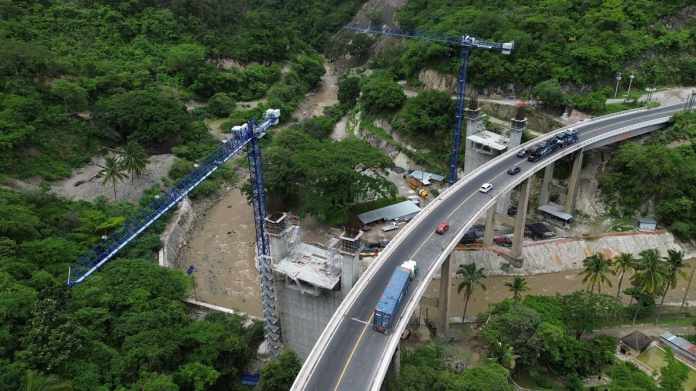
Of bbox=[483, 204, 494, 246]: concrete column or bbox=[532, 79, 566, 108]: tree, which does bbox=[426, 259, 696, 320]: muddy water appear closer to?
bbox=[483, 204, 494, 246]: concrete column

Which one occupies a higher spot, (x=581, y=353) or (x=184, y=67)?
(x=184, y=67)

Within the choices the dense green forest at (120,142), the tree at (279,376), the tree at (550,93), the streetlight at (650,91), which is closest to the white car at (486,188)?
the dense green forest at (120,142)

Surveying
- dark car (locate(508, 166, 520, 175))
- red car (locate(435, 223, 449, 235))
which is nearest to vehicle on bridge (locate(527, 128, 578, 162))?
dark car (locate(508, 166, 520, 175))

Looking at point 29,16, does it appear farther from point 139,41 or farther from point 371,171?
point 371,171

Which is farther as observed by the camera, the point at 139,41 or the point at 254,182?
the point at 139,41

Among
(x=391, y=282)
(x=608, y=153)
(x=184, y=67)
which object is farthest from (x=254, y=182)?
(x=184, y=67)

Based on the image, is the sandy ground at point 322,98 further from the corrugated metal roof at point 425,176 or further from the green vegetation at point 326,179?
the green vegetation at point 326,179
